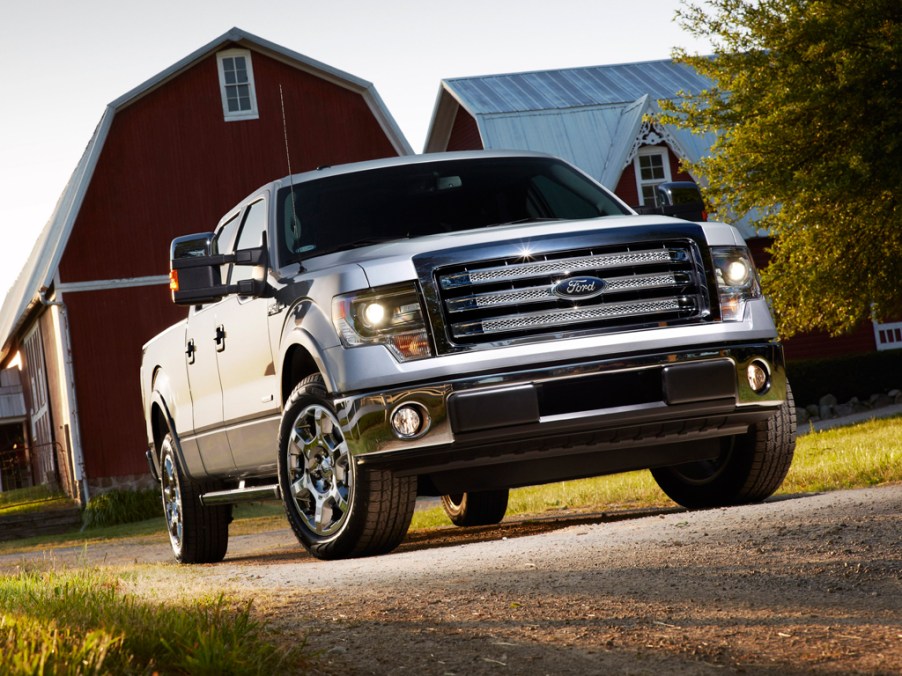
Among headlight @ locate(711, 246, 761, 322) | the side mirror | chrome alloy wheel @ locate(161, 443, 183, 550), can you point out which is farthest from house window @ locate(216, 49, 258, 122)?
headlight @ locate(711, 246, 761, 322)

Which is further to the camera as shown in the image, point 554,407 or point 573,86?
point 573,86

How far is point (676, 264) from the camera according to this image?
6.88 meters

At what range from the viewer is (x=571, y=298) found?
662 cm

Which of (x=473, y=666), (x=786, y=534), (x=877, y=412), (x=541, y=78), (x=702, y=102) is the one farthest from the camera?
(x=541, y=78)

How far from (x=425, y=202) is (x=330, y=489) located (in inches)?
74.1

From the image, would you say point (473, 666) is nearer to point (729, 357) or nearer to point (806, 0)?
point (729, 357)

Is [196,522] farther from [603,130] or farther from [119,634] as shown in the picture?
[603,130]

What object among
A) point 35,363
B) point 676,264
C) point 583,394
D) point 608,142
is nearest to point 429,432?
point 583,394

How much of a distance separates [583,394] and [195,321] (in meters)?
3.36

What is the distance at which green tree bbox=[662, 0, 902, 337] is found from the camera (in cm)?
2022

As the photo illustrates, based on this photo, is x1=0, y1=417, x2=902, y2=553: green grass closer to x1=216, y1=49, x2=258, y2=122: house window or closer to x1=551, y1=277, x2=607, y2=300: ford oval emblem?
x1=551, y1=277, x2=607, y2=300: ford oval emblem

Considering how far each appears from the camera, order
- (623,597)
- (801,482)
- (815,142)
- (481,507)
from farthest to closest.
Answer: (815,142)
(801,482)
(481,507)
(623,597)

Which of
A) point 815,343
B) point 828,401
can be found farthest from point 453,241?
point 815,343

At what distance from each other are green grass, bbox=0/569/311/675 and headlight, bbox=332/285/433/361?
1889mm
